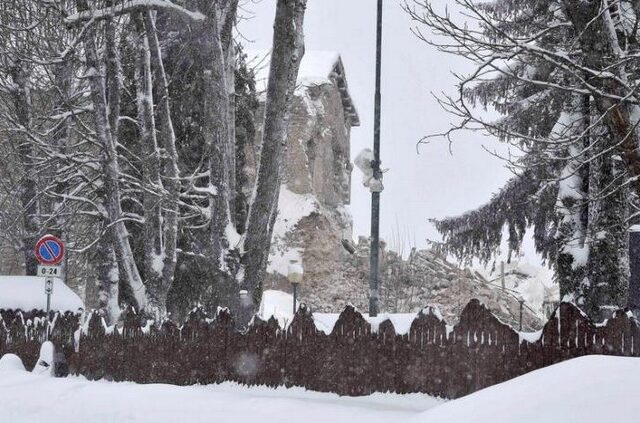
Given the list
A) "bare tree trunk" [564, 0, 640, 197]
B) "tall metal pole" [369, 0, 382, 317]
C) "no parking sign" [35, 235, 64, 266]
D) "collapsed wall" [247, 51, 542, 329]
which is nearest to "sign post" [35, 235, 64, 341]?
"no parking sign" [35, 235, 64, 266]

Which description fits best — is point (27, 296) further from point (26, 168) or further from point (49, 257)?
point (49, 257)

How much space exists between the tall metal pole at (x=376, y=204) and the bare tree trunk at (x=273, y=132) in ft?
8.79

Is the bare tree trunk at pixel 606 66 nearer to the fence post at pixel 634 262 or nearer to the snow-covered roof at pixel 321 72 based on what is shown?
the fence post at pixel 634 262

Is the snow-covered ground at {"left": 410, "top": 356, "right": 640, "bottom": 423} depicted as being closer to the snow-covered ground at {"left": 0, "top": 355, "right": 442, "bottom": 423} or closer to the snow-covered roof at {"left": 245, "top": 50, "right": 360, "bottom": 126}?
the snow-covered ground at {"left": 0, "top": 355, "right": 442, "bottom": 423}

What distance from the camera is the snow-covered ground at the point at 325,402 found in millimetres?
3908

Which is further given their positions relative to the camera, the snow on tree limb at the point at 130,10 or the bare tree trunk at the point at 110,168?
the bare tree trunk at the point at 110,168

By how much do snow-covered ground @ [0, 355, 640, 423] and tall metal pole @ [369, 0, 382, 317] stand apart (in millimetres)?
4132

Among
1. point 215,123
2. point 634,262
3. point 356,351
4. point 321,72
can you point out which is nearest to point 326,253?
point 321,72

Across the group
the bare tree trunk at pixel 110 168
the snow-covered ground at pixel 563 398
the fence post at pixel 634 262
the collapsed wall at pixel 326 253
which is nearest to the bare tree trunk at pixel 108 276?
the bare tree trunk at pixel 110 168

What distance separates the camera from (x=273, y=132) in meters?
10.9

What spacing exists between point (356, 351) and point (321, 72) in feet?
102

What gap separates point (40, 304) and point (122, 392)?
1382 cm

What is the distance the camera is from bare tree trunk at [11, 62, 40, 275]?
19195 mm

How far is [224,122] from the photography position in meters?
11.4
